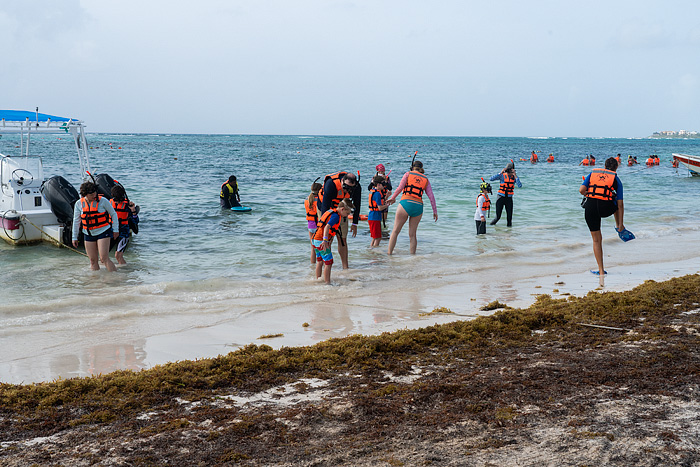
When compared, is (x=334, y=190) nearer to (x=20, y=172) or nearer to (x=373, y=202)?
(x=373, y=202)

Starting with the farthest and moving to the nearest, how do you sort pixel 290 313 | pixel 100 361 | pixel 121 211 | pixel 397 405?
pixel 121 211, pixel 290 313, pixel 100 361, pixel 397 405

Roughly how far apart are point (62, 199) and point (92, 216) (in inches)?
125

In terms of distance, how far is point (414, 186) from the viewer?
995 cm

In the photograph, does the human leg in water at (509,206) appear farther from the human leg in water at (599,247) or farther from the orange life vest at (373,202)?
the human leg in water at (599,247)

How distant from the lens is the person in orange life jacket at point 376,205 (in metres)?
10.9

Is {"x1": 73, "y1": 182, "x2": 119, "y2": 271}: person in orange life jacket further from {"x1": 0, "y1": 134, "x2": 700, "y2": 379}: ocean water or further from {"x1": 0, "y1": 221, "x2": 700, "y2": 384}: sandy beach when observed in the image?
{"x1": 0, "y1": 221, "x2": 700, "y2": 384}: sandy beach

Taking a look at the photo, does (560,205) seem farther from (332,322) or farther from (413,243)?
(332,322)

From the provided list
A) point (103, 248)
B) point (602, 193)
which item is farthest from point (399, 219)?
point (103, 248)

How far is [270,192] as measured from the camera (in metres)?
22.5

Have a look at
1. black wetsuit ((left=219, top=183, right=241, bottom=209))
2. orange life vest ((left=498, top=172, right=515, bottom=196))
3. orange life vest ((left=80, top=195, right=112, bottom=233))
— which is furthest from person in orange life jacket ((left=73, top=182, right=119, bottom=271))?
orange life vest ((left=498, top=172, right=515, bottom=196))

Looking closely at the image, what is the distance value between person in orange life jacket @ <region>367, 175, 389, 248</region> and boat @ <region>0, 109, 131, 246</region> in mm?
5331

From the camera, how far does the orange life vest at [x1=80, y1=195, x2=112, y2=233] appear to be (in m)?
8.36

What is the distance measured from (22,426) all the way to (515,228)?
12.3m

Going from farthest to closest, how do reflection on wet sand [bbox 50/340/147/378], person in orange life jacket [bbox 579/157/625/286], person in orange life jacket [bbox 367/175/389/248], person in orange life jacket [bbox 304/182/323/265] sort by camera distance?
1. person in orange life jacket [bbox 367/175/389/248]
2. person in orange life jacket [bbox 304/182/323/265]
3. person in orange life jacket [bbox 579/157/625/286]
4. reflection on wet sand [bbox 50/340/147/378]
